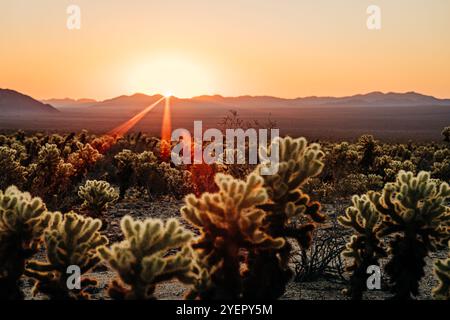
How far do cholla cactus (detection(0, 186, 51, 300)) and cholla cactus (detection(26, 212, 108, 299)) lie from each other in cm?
13

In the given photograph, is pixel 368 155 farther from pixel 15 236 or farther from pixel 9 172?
pixel 15 236

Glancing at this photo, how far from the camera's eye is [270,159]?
4.93 meters

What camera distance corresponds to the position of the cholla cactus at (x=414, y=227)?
15.8 ft

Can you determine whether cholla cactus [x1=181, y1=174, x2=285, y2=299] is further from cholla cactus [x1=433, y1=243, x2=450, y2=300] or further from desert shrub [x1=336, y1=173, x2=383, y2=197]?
desert shrub [x1=336, y1=173, x2=383, y2=197]

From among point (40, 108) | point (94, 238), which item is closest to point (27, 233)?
point (94, 238)

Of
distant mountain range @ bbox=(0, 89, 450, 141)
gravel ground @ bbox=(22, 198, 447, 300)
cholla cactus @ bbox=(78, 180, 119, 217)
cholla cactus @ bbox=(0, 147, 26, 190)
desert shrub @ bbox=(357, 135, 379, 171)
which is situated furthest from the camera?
distant mountain range @ bbox=(0, 89, 450, 141)

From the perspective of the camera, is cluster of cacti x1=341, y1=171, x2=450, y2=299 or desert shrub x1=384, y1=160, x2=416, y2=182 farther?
desert shrub x1=384, y1=160, x2=416, y2=182

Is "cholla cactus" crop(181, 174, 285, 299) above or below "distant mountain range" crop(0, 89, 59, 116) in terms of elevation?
below

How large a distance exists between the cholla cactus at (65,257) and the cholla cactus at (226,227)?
3.34ft

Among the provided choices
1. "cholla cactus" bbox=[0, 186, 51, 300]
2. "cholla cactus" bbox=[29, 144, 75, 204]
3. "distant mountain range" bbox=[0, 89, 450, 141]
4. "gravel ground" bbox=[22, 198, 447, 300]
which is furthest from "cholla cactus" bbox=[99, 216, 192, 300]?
"distant mountain range" bbox=[0, 89, 450, 141]

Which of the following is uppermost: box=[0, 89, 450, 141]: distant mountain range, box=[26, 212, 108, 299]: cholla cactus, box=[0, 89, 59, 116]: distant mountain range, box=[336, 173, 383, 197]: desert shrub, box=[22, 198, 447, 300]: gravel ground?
box=[0, 89, 59, 116]: distant mountain range

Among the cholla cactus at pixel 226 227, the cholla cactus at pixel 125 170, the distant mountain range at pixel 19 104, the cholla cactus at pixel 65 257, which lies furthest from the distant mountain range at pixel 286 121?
the cholla cactus at pixel 226 227

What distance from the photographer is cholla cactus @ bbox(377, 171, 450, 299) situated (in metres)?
4.82

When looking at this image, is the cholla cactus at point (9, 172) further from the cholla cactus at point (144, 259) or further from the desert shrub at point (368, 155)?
the desert shrub at point (368, 155)
